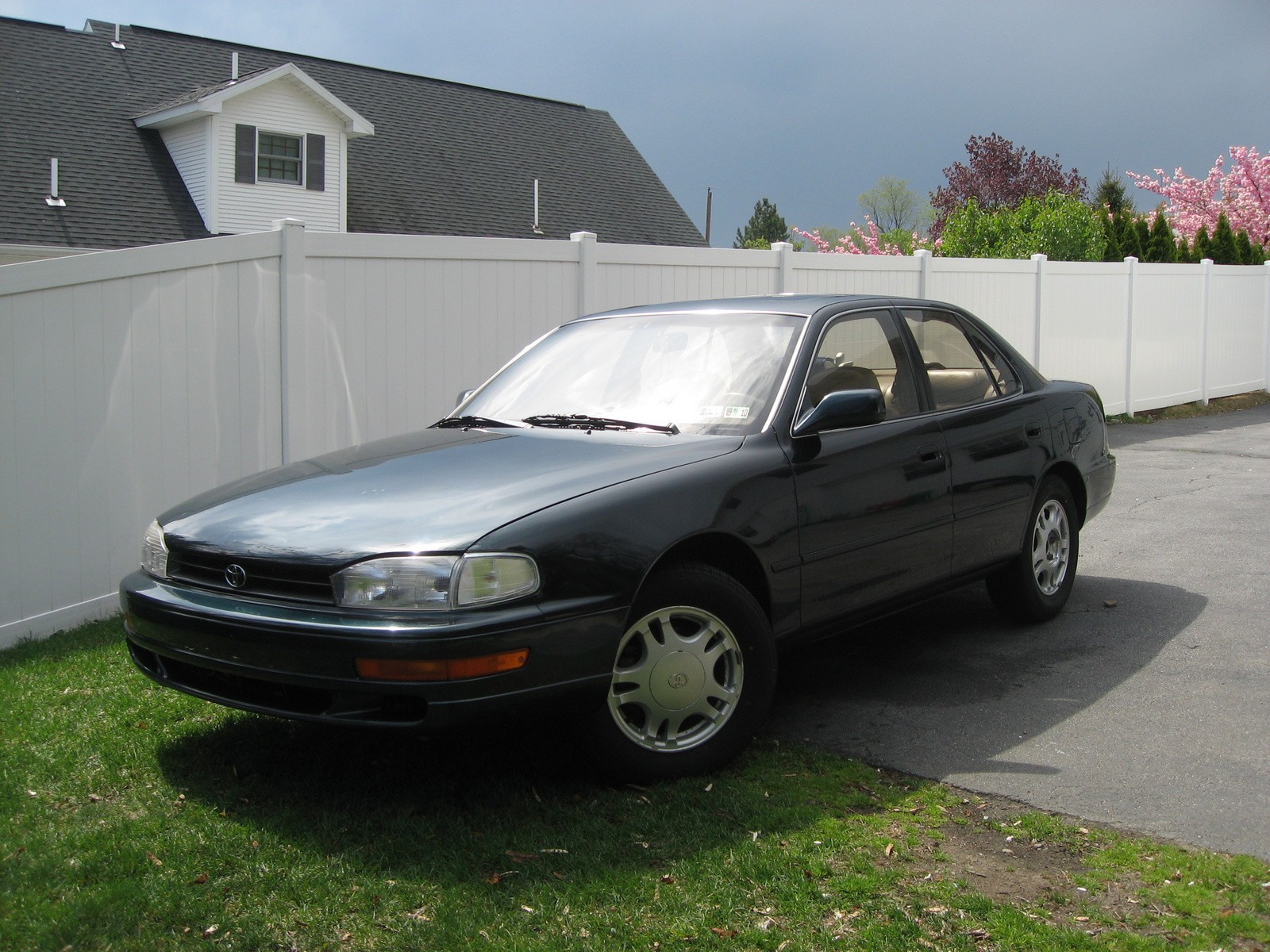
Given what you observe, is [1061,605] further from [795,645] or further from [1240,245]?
[1240,245]

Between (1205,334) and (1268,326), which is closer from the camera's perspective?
(1205,334)

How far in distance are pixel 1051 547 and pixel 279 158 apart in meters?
22.4

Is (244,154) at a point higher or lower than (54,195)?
higher

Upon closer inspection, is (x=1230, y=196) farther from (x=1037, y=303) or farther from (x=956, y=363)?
(x=956, y=363)

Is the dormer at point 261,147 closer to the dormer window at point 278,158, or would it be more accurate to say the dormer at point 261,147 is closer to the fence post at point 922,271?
the dormer window at point 278,158

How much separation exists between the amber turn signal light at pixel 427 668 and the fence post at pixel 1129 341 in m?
15.1

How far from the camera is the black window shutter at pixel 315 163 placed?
85.0 ft

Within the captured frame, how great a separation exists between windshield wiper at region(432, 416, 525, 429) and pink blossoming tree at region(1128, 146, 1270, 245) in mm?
39669

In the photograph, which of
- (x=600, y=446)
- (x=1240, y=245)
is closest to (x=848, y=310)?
(x=600, y=446)

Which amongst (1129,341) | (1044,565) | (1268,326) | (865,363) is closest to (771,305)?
(865,363)

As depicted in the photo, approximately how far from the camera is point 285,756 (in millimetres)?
4562

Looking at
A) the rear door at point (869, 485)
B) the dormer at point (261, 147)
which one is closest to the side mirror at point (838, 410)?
the rear door at point (869, 485)

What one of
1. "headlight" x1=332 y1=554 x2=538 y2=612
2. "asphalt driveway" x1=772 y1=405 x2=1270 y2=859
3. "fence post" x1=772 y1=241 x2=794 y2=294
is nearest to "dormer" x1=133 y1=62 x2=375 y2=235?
"fence post" x1=772 y1=241 x2=794 y2=294

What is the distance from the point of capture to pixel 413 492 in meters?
4.19
